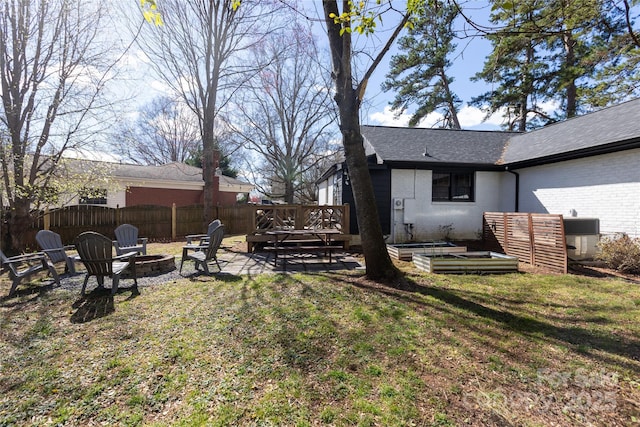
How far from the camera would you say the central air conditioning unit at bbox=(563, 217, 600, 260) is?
7.48 metres

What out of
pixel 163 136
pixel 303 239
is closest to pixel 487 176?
pixel 303 239

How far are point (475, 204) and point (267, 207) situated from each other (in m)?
7.57

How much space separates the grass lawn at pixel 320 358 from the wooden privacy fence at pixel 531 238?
2.00m

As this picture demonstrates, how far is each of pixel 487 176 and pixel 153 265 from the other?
36.5 feet

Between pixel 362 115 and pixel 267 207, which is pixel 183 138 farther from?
pixel 267 207

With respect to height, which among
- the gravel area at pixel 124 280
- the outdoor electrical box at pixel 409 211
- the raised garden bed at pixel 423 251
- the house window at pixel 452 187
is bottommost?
the gravel area at pixel 124 280

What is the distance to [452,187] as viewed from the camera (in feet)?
36.2

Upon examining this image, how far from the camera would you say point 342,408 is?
2215 mm

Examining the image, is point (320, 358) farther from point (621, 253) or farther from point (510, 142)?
point (510, 142)

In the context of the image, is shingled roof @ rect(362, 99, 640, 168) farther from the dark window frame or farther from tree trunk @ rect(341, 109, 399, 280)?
tree trunk @ rect(341, 109, 399, 280)

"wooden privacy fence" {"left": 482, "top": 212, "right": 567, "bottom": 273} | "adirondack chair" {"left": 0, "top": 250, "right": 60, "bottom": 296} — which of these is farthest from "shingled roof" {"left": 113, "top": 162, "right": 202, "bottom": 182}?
"wooden privacy fence" {"left": 482, "top": 212, "right": 567, "bottom": 273}

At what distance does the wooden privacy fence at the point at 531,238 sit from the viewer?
677 centimetres

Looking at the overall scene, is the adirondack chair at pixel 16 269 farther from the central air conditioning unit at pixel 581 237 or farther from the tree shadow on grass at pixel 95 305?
the central air conditioning unit at pixel 581 237

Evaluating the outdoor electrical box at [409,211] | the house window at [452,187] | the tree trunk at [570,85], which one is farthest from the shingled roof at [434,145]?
the tree trunk at [570,85]
